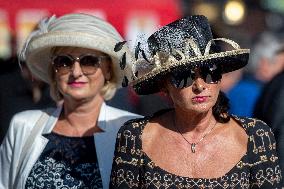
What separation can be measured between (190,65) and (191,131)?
0.39m

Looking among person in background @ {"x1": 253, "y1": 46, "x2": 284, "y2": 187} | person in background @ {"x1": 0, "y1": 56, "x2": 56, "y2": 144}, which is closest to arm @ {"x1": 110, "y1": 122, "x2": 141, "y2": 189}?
person in background @ {"x1": 253, "y1": 46, "x2": 284, "y2": 187}

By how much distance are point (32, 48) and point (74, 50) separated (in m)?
0.33

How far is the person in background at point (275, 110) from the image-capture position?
4.00 meters

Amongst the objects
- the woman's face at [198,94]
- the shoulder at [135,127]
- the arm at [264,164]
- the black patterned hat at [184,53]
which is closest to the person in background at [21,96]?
the shoulder at [135,127]

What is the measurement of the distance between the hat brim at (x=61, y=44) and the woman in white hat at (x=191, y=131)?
2.28ft

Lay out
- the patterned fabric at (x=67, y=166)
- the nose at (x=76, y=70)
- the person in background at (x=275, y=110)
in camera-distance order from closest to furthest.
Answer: the person in background at (x=275, y=110), the patterned fabric at (x=67, y=166), the nose at (x=76, y=70)

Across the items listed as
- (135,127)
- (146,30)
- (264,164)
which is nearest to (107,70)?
(146,30)

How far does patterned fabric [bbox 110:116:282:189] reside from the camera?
3.64 meters

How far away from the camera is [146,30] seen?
17.0ft

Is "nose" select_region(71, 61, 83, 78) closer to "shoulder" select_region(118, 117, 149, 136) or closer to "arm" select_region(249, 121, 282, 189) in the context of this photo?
"shoulder" select_region(118, 117, 149, 136)

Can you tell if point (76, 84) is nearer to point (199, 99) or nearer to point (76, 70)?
point (76, 70)

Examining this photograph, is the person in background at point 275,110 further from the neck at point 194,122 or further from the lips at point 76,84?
the lips at point 76,84

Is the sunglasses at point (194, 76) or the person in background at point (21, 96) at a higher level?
the sunglasses at point (194, 76)

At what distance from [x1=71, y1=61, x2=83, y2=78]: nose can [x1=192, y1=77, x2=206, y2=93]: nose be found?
3.55 feet
